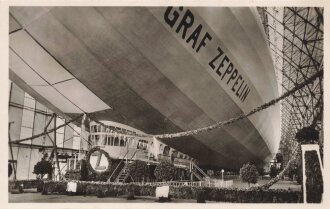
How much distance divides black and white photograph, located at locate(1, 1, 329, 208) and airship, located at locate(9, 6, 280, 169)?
0.04m

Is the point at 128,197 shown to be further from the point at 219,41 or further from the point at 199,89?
the point at 219,41

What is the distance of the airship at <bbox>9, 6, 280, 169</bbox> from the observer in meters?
9.87

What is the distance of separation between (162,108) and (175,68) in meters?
1.77

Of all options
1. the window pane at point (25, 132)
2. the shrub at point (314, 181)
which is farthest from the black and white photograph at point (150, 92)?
the window pane at point (25, 132)

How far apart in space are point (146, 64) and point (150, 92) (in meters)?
1.17

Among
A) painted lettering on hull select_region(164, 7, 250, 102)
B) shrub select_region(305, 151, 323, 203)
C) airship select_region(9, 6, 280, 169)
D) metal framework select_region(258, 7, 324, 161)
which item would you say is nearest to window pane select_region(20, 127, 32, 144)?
airship select_region(9, 6, 280, 169)

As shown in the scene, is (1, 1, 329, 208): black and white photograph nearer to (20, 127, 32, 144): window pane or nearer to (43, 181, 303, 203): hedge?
(43, 181, 303, 203): hedge

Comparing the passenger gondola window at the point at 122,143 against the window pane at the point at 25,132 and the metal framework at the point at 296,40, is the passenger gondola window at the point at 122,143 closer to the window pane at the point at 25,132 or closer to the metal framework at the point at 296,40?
the metal framework at the point at 296,40

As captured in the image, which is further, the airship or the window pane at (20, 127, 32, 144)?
the window pane at (20, 127, 32, 144)

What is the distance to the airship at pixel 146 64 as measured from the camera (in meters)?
9.87

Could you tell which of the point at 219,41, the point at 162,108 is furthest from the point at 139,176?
the point at 219,41

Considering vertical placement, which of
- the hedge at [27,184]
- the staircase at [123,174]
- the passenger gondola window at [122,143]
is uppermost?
the passenger gondola window at [122,143]

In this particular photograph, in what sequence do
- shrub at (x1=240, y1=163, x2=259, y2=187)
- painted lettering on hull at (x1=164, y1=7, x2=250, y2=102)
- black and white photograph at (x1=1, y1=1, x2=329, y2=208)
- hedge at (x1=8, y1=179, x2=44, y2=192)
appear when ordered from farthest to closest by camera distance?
shrub at (x1=240, y1=163, x2=259, y2=187) → hedge at (x1=8, y1=179, x2=44, y2=192) → painted lettering on hull at (x1=164, y1=7, x2=250, y2=102) → black and white photograph at (x1=1, y1=1, x2=329, y2=208)

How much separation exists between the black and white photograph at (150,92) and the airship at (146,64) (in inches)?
1.4
